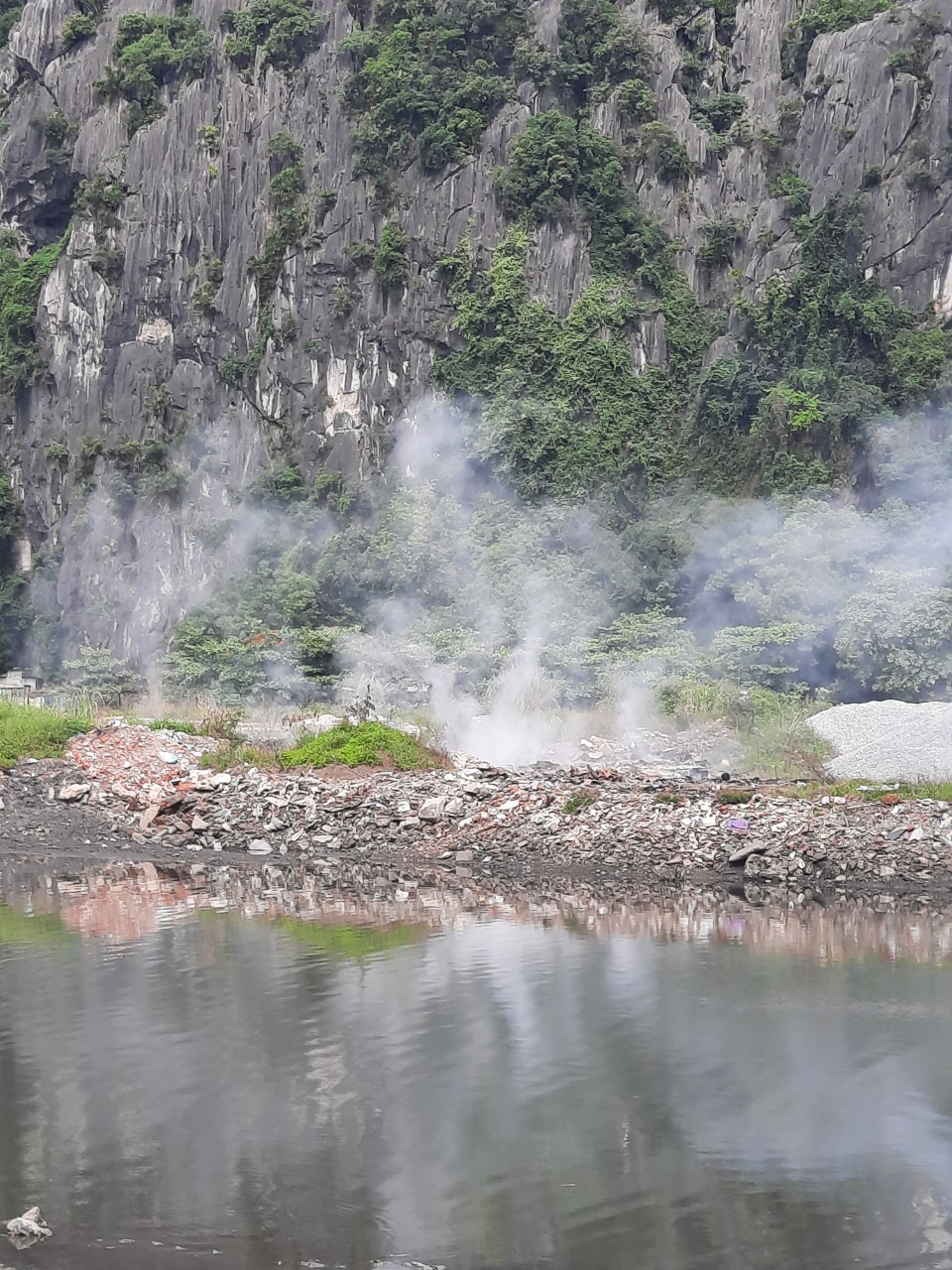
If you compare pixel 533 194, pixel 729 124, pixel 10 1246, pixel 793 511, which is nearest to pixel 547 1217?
pixel 10 1246

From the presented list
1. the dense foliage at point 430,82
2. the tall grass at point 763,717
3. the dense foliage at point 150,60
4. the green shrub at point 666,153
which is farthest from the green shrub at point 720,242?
the tall grass at point 763,717

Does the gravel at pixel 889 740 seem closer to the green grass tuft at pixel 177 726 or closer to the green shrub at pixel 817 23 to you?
the green grass tuft at pixel 177 726

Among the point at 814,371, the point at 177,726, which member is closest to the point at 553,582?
the point at 814,371

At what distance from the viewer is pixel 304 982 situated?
47.6ft

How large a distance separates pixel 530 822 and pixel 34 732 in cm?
1093

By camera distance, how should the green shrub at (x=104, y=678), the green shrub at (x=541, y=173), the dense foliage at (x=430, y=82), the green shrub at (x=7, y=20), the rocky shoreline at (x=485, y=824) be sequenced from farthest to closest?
1. the green shrub at (x=7, y=20)
2. the dense foliage at (x=430, y=82)
3. the green shrub at (x=541, y=173)
4. the green shrub at (x=104, y=678)
5. the rocky shoreline at (x=485, y=824)

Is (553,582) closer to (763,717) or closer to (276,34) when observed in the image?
(763,717)

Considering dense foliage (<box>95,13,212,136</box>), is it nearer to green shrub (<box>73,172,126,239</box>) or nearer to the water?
green shrub (<box>73,172,126,239</box>)

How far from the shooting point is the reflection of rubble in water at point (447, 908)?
15984 mm

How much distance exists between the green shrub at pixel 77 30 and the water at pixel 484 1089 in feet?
190

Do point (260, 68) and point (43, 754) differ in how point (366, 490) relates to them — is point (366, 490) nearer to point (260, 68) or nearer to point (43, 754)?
point (260, 68)

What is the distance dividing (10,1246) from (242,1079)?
321 cm

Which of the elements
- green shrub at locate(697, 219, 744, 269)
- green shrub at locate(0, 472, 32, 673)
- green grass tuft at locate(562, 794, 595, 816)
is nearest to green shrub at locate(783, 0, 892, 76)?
green shrub at locate(697, 219, 744, 269)

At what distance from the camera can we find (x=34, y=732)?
27.4 m
